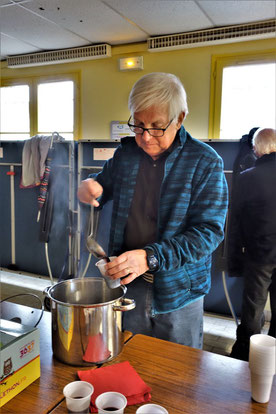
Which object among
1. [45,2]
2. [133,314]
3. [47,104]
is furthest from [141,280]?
[45,2]

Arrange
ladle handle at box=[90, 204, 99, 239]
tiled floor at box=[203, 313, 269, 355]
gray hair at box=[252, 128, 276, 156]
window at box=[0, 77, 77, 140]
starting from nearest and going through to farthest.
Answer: window at box=[0, 77, 77, 140] < ladle handle at box=[90, 204, 99, 239] < gray hair at box=[252, 128, 276, 156] < tiled floor at box=[203, 313, 269, 355]

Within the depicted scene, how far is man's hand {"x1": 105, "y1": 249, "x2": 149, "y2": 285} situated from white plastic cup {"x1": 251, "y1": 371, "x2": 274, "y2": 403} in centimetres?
30

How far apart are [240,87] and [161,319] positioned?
0.65 m

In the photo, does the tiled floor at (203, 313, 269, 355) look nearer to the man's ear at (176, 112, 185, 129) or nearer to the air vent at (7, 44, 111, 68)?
the man's ear at (176, 112, 185, 129)

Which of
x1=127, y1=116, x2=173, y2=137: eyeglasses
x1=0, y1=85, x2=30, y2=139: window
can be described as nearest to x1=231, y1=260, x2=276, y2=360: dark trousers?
x1=127, y1=116, x2=173, y2=137: eyeglasses

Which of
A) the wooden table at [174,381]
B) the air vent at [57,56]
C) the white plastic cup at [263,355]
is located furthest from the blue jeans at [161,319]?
the air vent at [57,56]

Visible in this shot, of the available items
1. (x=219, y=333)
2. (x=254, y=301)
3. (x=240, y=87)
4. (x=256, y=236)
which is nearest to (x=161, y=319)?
(x=240, y=87)

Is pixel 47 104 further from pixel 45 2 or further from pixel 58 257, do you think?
pixel 58 257

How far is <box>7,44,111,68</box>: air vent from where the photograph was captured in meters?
0.79

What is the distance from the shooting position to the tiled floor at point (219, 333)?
5.91ft

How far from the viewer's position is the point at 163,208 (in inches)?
33.6

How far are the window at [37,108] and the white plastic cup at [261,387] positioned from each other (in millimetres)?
733

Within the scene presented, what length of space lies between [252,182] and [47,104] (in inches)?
38.5

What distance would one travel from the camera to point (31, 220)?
1.31 metres
